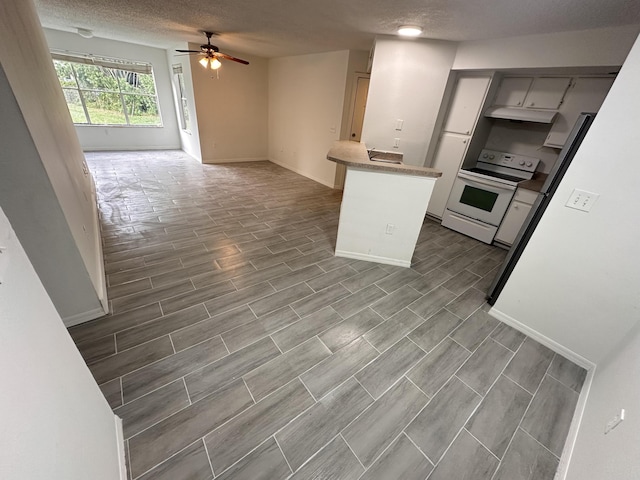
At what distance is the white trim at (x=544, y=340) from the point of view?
187cm

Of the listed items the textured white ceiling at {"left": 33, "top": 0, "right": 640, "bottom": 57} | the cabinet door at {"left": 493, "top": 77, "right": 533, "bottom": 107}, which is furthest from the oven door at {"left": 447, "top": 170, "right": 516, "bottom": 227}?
the textured white ceiling at {"left": 33, "top": 0, "right": 640, "bottom": 57}

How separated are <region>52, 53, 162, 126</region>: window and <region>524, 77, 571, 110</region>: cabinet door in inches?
308

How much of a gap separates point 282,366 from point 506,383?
1.48 metres

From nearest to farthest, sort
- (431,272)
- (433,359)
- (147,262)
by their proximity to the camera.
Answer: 1. (433,359)
2. (147,262)
3. (431,272)

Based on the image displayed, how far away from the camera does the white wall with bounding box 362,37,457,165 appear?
3.22 meters

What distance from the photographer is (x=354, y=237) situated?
281 centimetres

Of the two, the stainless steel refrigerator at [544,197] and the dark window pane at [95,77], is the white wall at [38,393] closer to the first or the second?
the stainless steel refrigerator at [544,197]

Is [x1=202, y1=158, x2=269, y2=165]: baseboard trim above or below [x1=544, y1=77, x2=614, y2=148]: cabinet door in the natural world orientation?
below

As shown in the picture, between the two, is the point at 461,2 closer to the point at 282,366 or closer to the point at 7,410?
the point at 282,366

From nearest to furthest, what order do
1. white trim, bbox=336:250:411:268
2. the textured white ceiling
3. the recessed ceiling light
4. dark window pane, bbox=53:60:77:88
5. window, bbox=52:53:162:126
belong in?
the textured white ceiling
the recessed ceiling light
white trim, bbox=336:250:411:268
dark window pane, bbox=53:60:77:88
window, bbox=52:53:162:126

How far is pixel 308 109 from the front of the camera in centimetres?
538

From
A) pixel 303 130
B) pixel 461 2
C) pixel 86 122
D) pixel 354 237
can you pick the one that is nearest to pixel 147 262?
pixel 354 237

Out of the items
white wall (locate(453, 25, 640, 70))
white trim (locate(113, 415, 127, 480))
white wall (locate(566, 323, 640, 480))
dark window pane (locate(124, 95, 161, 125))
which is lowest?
white trim (locate(113, 415, 127, 480))

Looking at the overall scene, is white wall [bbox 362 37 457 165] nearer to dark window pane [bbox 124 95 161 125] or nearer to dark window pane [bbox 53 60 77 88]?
dark window pane [bbox 124 95 161 125]
